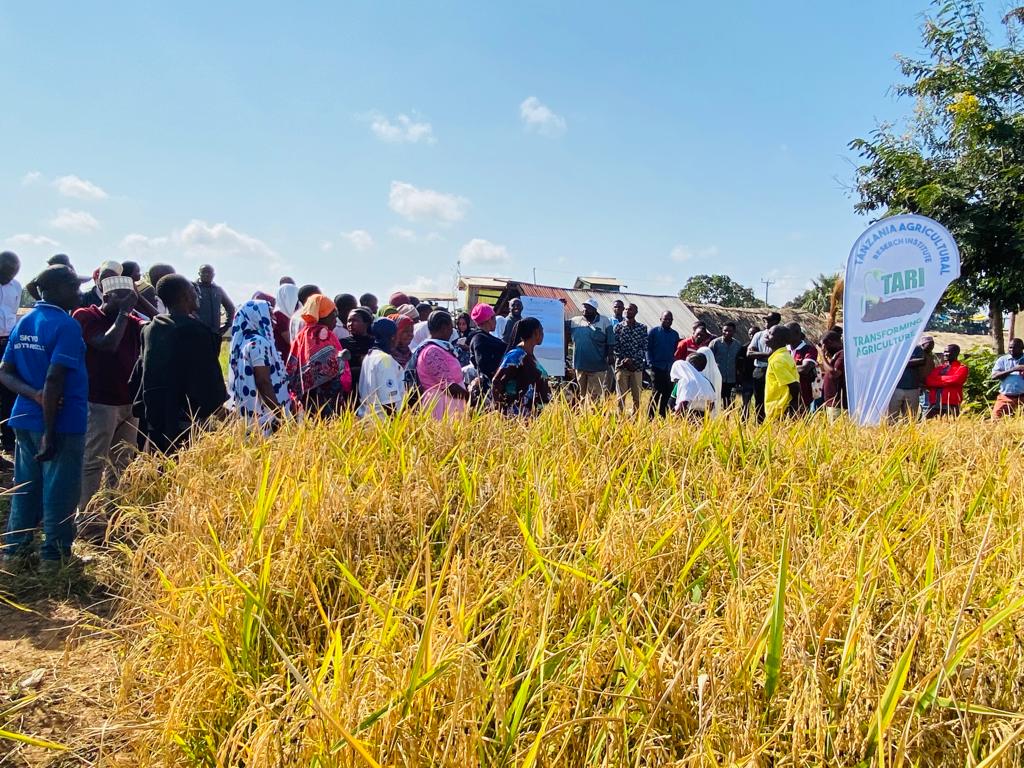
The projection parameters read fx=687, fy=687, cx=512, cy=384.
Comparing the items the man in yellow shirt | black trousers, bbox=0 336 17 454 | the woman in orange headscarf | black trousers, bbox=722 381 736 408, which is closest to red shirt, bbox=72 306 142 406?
the woman in orange headscarf

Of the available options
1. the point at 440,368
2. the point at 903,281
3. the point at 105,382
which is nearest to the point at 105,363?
the point at 105,382

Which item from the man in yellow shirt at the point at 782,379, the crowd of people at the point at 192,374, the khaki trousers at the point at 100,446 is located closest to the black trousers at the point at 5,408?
the crowd of people at the point at 192,374

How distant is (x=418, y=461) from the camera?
2.96 m

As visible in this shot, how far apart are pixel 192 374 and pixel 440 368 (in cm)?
159

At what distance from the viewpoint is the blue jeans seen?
3.67 meters

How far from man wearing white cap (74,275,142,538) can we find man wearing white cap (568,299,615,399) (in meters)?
5.43

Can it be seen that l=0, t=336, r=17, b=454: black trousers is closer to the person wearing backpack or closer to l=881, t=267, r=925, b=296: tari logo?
the person wearing backpack

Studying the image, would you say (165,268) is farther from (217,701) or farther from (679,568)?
(679,568)

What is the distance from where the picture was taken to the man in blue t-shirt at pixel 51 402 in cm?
361

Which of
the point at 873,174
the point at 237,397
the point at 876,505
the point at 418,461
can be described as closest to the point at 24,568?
the point at 237,397

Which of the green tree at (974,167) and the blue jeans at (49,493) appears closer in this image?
the blue jeans at (49,493)

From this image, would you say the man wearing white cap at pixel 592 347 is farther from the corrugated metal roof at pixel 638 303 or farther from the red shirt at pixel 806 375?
A: the corrugated metal roof at pixel 638 303

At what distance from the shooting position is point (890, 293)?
6105mm

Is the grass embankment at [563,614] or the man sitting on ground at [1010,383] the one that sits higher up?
the man sitting on ground at [1010,383]
